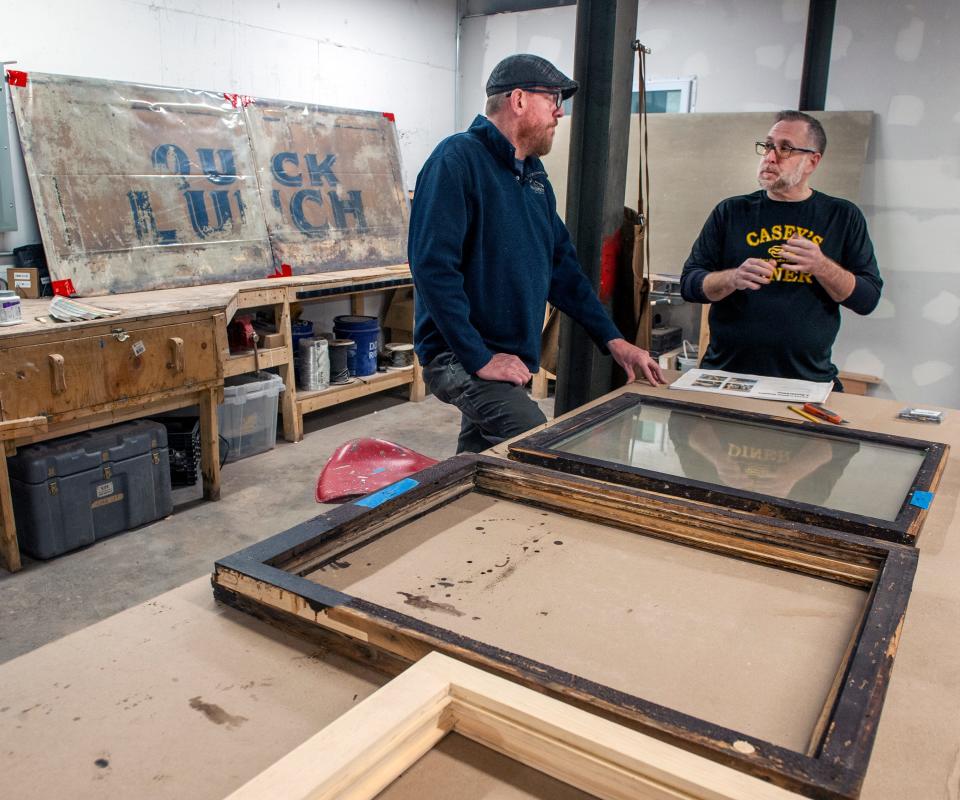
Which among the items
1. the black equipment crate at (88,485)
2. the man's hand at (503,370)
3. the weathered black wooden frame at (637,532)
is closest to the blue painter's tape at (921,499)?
the weathered black wooden frame at (637,532)

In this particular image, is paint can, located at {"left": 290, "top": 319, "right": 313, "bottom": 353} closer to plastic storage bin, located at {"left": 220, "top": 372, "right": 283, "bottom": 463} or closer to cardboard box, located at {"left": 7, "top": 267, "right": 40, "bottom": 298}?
plastic storage bin, located at {"left": 220, "top": 372, "right": 283, "bottom": 463}

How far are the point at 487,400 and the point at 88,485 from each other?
1.78 meters

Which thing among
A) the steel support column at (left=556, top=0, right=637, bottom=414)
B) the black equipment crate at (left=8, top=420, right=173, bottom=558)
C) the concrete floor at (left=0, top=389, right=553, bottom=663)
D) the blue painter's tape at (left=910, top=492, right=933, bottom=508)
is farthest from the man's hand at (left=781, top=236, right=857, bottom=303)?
the black equipment crate at (left=8, top=420, right=173, bottom=558)

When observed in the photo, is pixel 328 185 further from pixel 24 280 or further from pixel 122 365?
pixel 122 365

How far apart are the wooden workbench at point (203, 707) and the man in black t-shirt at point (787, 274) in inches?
56.8

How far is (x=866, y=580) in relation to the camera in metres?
1.01

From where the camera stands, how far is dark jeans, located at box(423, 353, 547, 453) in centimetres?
199

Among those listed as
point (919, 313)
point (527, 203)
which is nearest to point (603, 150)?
point (527, 203)

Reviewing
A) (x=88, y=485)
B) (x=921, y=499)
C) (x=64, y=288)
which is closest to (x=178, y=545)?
(x=88, y=485)

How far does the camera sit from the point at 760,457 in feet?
5.22

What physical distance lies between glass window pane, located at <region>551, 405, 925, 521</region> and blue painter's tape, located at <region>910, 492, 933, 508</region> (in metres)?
0.03

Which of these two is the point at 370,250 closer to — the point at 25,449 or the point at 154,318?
the point at 154,318

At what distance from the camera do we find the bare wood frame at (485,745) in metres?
0.61

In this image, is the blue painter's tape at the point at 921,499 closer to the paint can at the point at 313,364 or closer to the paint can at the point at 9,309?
the paint can at the point at 9,309
